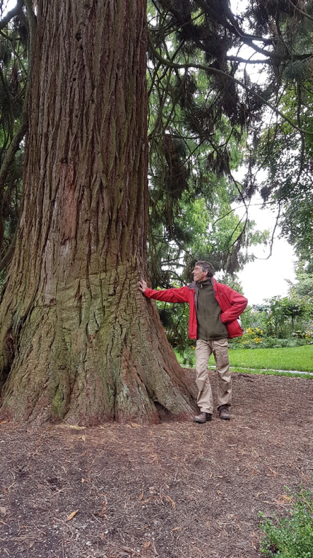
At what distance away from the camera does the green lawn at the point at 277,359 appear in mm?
9016

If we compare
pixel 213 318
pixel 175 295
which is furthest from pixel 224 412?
pixel 175 295

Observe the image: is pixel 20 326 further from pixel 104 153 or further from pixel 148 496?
pixel 148 496

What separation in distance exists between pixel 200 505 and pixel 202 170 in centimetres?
617

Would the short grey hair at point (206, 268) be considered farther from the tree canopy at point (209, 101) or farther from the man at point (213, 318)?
the tree canopy at point (209, 101)

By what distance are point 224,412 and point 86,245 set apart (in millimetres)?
1967

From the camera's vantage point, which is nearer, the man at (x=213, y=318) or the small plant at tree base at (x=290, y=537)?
the small plant at tree base at (x=290, y=537)

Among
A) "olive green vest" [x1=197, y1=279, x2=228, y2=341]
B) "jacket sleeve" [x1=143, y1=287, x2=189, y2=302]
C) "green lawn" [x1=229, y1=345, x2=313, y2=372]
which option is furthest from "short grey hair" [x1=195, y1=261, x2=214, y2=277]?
"green lawn" [x1=229, y1=345, x2=313, y2=372]

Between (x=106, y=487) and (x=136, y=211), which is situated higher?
(x=136, y=211)

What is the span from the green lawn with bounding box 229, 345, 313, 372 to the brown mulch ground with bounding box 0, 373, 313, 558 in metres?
5.66

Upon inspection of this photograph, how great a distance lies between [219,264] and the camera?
6836 millimetres

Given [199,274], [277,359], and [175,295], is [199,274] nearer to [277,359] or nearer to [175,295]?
[175,295]

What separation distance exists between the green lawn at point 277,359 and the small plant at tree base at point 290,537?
6.71m

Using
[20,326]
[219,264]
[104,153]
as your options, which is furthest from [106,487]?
[219,264]

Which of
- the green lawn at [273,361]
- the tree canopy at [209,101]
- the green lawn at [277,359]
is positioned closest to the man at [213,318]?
the tree canopy at [209,101]
